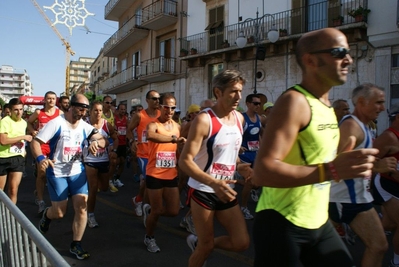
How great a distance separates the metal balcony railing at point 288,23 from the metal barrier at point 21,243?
1314 centimetres

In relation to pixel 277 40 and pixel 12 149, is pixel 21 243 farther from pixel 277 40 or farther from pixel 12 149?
pixel 277 40

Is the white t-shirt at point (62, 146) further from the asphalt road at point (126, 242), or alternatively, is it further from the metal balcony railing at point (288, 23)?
the metal balcony railing at point (288, 23)

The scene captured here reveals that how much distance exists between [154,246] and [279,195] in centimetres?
282

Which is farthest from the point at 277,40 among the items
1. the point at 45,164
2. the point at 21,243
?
the point at 21,243

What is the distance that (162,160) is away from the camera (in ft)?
15.7

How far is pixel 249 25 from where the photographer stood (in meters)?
17.3

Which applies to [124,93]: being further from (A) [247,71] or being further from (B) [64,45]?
(B) [64,45]

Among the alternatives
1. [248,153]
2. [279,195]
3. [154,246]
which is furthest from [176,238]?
[279,195]

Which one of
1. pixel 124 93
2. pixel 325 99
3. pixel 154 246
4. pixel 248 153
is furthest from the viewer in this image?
pixel 124 93

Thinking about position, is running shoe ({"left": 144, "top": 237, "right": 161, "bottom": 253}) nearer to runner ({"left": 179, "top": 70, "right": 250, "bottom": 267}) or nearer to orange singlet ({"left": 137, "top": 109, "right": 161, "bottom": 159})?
runner ({"left": 179, "top": 70, "right": 250, "bottom": 267})

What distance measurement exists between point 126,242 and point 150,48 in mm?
21183

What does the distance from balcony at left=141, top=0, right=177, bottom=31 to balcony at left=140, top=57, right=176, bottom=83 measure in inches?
83.6

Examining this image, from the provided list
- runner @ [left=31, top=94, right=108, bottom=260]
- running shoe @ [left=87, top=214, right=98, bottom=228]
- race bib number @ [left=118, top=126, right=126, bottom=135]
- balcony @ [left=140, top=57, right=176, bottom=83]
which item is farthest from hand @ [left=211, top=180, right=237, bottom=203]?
balcony @ [left=140, top=57, right=176, bottom=83]

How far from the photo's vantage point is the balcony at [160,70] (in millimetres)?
22297
